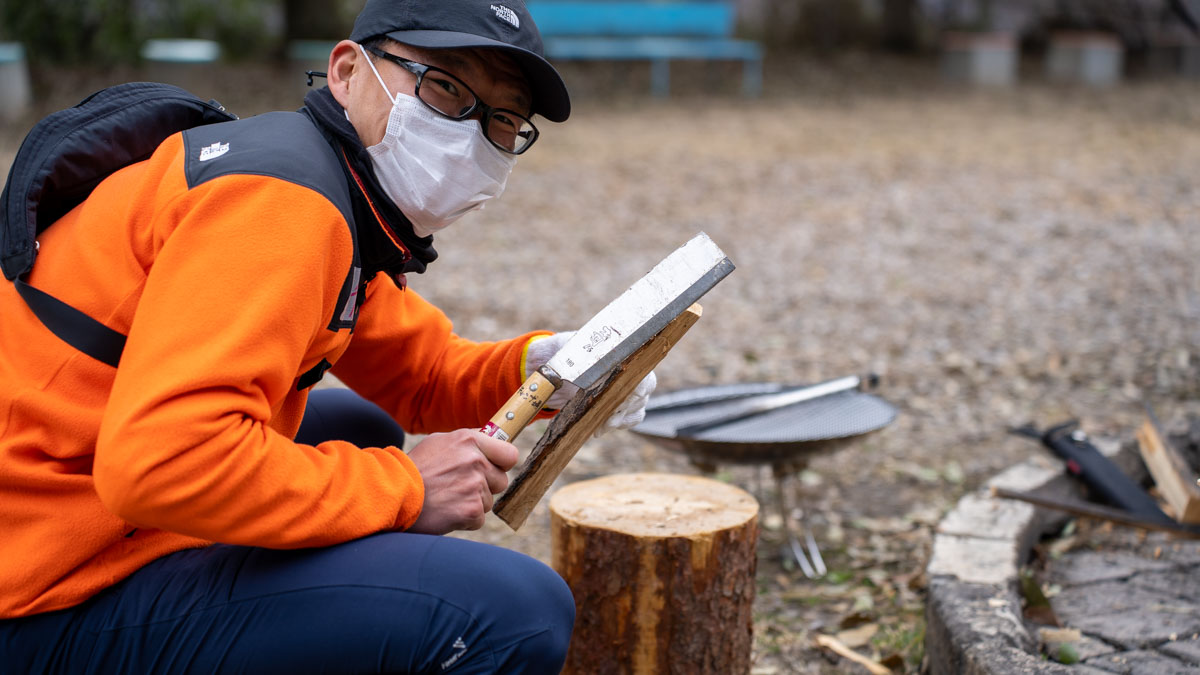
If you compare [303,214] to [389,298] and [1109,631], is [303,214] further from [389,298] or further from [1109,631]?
[1109,631]

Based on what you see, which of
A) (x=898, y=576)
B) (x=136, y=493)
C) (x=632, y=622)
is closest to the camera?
(x=136, y=493)

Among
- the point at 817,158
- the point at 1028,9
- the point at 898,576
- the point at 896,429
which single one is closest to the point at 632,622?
the point at 898,576

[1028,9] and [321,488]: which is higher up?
[321,488]

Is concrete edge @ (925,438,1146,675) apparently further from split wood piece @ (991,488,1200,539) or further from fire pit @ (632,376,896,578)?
fire pit @ (632,376,896,578)

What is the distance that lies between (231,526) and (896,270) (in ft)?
20.5

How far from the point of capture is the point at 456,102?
77.3 inches

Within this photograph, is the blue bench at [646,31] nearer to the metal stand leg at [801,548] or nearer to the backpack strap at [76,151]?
the metal stand leg at [801,548]

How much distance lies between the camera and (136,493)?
4.92 feet

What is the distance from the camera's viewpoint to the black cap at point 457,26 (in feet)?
6.03

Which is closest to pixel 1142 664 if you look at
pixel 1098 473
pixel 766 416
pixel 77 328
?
pixel 1098 473

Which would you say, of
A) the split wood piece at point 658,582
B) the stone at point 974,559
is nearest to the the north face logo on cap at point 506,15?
the split wood piece at point 658,582

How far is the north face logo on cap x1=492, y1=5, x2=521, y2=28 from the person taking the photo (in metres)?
1.91

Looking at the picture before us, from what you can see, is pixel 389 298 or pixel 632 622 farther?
pixel 632 622

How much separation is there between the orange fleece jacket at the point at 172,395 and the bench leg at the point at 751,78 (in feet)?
43.9
